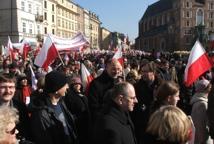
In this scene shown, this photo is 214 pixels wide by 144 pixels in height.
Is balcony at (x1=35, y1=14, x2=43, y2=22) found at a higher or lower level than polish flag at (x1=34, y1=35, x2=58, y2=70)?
higher

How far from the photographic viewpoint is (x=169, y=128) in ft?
12.3

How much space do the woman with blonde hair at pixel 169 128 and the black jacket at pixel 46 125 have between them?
134 cm

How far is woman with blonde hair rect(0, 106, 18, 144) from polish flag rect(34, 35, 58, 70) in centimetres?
755

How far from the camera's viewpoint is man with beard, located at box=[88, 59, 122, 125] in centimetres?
639

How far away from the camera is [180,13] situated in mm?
125312

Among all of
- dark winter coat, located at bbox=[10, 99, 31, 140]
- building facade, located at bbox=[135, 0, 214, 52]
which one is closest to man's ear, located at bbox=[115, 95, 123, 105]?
dark winter coat, located at bbox=[10, 99, 31, 140]

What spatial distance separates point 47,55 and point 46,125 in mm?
6240

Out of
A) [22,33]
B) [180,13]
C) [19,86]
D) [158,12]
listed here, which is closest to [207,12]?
[180,13]

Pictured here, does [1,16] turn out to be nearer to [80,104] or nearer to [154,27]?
[80,104]

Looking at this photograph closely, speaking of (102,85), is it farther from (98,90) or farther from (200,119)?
(200,119)

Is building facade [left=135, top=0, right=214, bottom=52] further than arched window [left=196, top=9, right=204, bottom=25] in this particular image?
No

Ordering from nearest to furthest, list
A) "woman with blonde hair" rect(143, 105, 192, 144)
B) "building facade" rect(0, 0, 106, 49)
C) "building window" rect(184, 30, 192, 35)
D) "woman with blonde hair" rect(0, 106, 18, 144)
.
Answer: "woman with blonde hair" rect(0, 106, 18, 144) < "woman with blonde hair" rect(143, 105, 192, 144) < "building facade" rect(0, 0, 106, 49) < "building window" rect(184, 30, 192, 35)

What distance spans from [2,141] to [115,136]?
4.35 ft

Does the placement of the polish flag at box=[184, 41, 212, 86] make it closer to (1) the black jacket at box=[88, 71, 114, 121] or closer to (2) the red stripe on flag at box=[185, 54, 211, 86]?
(2) the red stripe on flag at box=[185, 54, 211, 86]
